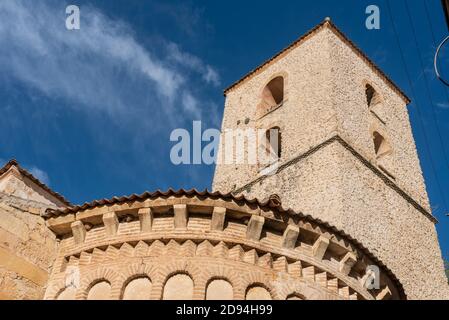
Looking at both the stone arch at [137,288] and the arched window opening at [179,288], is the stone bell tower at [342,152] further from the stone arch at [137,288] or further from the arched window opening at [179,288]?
the stone arch at [137,288]

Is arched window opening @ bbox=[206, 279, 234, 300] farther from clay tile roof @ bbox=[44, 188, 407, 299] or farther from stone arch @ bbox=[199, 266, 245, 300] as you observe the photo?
clay tile roof @ bbox=[44, 188, 407, 299]

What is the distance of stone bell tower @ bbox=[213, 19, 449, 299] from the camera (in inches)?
547

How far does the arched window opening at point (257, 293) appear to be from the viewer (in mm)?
7688

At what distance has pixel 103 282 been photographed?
26.1 feet

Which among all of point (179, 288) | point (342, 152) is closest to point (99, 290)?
point (179, 288)

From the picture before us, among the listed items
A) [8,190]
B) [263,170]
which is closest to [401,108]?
[263,170]

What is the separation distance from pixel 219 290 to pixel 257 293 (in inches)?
22.1

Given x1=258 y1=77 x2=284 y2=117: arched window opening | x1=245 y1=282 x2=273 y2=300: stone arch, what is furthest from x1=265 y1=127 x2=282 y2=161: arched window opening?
x1=245 y1=282 x2=273 y2=300: stone arch

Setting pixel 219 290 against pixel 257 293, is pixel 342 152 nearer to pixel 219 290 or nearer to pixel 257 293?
pixel 257 293

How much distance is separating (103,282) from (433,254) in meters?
11.4

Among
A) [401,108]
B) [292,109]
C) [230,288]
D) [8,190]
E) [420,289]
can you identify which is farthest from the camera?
[401,108]

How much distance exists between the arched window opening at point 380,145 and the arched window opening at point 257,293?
1102 cm

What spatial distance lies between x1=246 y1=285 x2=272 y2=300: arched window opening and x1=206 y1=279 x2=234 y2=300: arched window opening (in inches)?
10.7

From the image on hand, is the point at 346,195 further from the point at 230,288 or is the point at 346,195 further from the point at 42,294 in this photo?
the point at 42,294
